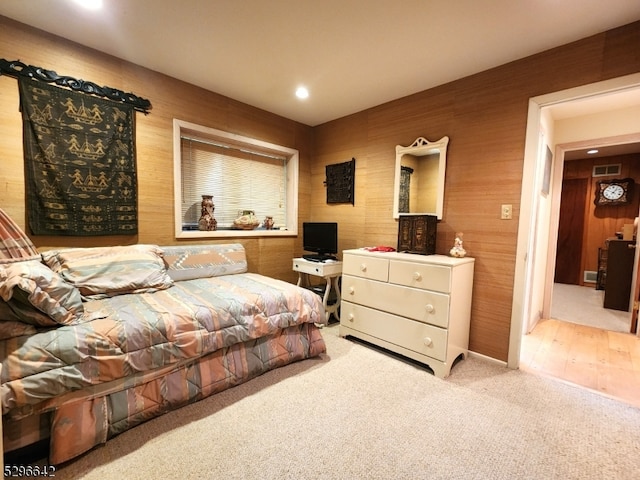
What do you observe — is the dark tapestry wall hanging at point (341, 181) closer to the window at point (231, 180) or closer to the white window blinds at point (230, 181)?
the window at point (231, 180)

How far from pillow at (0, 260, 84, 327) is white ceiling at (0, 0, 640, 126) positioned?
1605mm

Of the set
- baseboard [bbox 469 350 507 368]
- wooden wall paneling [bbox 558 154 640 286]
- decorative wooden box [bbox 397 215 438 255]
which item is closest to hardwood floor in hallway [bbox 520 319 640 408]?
baseboard [bbox 469 350 507 368]

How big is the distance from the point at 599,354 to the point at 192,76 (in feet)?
14.7

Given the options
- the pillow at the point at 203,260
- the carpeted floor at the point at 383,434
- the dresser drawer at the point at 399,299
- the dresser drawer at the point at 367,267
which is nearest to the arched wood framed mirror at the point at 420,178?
the dresser drawer at the point at 367,267

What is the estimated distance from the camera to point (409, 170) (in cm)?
286

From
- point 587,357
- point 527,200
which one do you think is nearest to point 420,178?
point 527,200

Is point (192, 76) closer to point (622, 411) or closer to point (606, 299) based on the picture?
point (622, 411)

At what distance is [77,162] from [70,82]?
582mm

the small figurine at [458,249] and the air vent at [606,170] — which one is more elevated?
the air vent at [606,170]

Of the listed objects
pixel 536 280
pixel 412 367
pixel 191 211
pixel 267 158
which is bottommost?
pixel 412 367

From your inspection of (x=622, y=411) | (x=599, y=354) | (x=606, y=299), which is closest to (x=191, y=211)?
(x=622, y=411)

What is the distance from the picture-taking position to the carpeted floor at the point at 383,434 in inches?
52.1

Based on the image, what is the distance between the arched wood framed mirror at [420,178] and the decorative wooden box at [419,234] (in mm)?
197

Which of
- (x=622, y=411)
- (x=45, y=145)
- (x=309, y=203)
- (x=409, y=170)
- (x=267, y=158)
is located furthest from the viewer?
(x=309, y=203)
